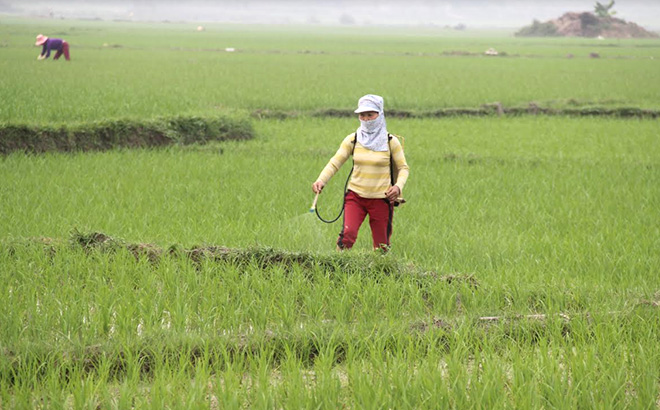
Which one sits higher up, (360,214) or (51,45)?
(51,45)

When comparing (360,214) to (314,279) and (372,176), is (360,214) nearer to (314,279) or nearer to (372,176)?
(372,176)

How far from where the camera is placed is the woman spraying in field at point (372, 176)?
4.49m

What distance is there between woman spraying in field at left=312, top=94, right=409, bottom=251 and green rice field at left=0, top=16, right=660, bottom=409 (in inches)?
8.9

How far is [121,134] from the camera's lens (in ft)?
30.0

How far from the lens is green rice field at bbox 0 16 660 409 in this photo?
282 cm

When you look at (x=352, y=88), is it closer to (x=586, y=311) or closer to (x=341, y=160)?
(x=341, y=160)

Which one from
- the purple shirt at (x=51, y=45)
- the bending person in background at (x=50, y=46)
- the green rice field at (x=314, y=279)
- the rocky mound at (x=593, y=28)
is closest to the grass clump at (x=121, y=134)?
the green rice field at (x=314, y=279)

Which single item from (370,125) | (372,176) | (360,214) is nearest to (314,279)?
(360,214)

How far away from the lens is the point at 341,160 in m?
4.59

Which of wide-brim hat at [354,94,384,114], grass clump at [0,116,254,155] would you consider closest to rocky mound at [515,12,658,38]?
grass clump at [0,116,254,155]

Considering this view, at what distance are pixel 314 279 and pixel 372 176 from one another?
742 millimetres

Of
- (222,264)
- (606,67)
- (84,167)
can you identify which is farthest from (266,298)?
(606,67)

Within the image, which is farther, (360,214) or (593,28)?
(593,28)

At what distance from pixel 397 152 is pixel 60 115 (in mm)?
6145
